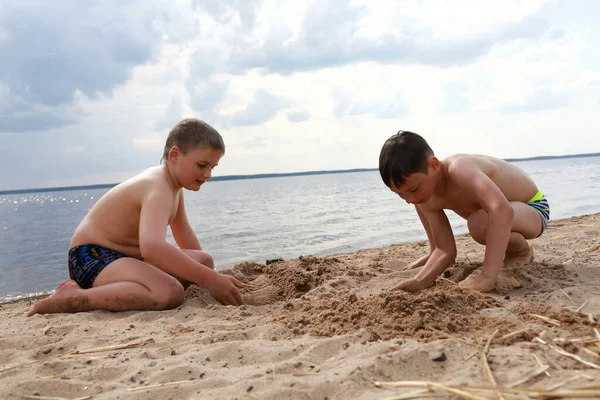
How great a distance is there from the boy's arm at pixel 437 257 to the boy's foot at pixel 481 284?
0.37 meters

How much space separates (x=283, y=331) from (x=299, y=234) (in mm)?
8649

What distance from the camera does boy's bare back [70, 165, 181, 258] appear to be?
13.1 feet

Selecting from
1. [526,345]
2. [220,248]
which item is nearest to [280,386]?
[526,345]

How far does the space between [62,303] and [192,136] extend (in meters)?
1.72

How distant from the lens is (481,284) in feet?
10.4

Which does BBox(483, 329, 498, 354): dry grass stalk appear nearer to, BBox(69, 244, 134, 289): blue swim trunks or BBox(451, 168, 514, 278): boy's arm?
BBox(451, 168, 514, 278): boy's arm

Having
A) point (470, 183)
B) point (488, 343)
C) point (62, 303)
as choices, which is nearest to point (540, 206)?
point (470, 183)

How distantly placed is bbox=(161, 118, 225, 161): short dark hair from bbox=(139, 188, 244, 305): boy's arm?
56 cm

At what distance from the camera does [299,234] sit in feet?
37.3

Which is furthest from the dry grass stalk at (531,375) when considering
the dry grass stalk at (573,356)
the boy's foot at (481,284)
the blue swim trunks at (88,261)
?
the blue swim trunks at (88,261)

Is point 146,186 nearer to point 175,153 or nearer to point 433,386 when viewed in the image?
point 175,153

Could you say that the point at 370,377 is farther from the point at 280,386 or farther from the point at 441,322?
the point at 441,322

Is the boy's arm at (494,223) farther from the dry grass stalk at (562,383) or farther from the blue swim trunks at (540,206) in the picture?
the dry grass stalk at (562,383)

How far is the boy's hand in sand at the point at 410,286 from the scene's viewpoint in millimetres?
3416
